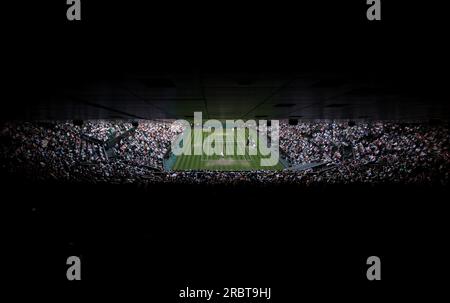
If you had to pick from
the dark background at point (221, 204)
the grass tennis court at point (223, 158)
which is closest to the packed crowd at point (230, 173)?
the grass tennis court at point (223, 158)

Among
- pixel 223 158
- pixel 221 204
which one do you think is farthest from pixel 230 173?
pixel 223 158

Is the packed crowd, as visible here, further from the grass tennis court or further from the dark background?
the dark background

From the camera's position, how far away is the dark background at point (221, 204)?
254cm

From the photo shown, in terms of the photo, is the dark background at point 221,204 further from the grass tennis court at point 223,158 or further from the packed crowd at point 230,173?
the grass tennis court at point 223,158

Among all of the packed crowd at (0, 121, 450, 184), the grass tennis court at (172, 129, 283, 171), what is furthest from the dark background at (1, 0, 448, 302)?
the grass tennis court at (172, 129, 283, 171)

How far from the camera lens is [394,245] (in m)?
4.45

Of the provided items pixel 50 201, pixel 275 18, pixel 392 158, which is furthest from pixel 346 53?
pixel 392 158

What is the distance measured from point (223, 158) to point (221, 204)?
90.6 feet

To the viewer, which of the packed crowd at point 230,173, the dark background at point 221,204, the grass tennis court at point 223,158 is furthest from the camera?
the grass tennis court at point 223,158

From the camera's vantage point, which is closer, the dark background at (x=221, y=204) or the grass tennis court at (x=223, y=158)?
the dark background at (x=221, y=204)

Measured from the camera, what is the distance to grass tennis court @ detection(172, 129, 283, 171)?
94.8 ft

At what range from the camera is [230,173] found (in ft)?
60.8

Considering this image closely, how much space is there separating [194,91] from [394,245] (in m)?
4.22

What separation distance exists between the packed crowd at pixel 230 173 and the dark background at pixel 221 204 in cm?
460
